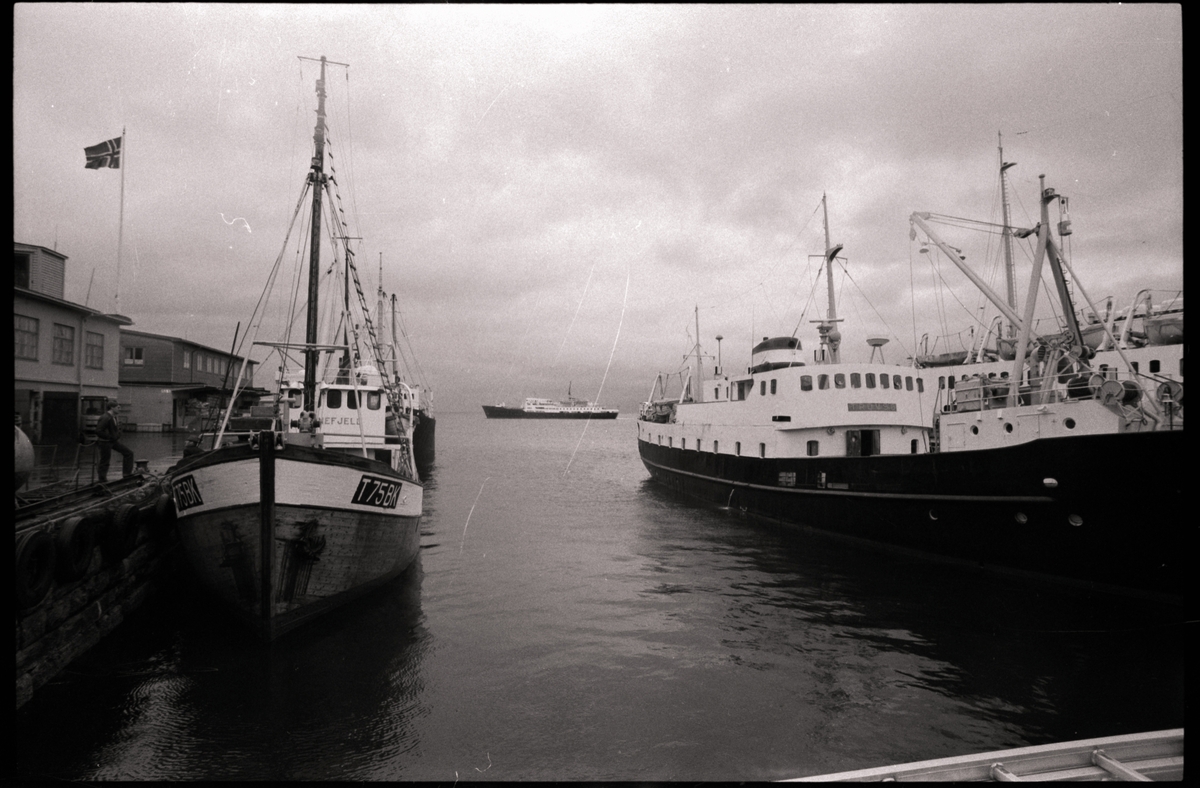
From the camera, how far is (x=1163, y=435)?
33.9 ft

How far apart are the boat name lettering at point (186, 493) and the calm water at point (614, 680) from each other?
2.04 metres

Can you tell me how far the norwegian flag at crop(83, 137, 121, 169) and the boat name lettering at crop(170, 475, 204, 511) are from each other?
489cm

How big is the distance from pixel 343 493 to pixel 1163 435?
47.4ft

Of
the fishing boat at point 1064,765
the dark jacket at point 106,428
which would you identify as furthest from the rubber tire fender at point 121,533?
the fishing boat at point 1064,765

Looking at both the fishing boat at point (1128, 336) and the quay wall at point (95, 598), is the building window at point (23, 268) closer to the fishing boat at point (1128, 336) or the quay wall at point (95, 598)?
the quay wall at point (95, 598)

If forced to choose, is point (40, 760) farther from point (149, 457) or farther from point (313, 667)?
point (149, 457)

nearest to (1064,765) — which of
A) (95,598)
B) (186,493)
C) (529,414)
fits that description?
(186,493)

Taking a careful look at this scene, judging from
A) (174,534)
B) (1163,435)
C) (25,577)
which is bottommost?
(174,534)

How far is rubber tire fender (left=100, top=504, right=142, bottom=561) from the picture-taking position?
28.9 ft

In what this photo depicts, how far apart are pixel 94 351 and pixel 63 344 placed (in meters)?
1.29

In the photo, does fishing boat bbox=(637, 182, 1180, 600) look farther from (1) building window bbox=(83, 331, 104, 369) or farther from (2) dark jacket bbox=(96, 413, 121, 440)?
(1) building window bbox=(83, 331, 104, 369)

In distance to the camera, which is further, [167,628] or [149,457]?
[149,457]

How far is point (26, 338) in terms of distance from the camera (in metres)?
14.4

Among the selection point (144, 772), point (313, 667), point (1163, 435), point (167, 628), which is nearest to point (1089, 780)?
Result: point (144, 772)
